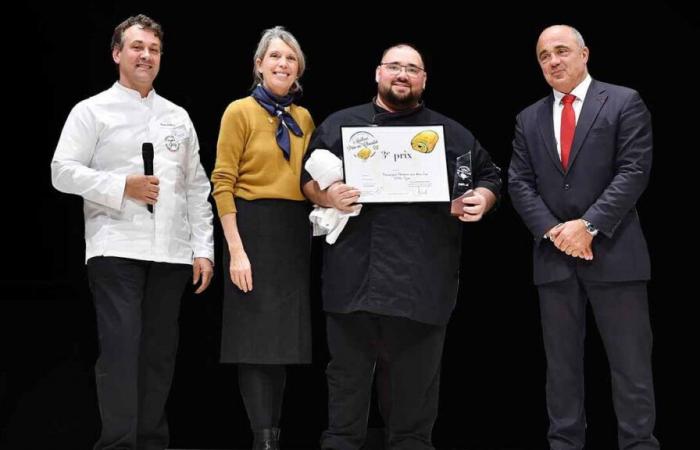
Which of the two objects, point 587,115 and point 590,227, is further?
point 587,115

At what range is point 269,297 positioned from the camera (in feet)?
10.8

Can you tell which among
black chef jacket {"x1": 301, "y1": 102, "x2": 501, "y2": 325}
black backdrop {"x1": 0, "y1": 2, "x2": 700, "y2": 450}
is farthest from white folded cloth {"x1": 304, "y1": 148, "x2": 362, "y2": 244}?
black backdrop {"x1": 0, "y1": 2, "x2": 700, "y2": 450}

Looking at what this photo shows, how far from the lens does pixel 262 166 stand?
3.32m

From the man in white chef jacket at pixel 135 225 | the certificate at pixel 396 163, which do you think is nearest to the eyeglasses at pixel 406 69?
the certificate at pixel 396 163

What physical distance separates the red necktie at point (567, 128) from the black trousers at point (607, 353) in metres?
0.44

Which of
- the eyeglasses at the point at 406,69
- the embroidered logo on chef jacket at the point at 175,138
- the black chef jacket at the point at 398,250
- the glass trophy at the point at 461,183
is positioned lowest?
the black chef jacket at the point at 398,250

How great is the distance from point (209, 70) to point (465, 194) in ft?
5.24

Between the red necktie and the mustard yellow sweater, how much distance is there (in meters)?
0.95

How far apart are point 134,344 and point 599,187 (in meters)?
1.70

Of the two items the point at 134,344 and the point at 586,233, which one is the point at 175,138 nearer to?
the point at 134,344

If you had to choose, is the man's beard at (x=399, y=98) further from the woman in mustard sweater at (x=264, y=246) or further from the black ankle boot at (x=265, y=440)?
the black ankle boot at (x=265, y=440)

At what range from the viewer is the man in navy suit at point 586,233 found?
312 cm

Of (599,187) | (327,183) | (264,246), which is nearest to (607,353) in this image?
(599,187)

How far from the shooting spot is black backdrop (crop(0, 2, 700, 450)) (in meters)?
4.12
